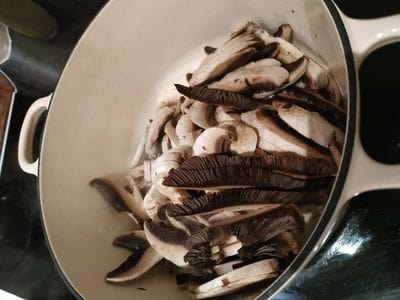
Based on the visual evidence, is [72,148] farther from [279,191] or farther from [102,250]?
[279,191]

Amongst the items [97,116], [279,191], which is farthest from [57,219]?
[279,191]

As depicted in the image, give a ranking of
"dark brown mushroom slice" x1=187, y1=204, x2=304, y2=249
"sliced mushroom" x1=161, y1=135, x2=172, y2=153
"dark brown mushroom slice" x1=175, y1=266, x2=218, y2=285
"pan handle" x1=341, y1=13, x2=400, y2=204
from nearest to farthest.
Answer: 1. "pan handle" x1=341, y1=13, x2=400, y2=204
2. "dark brown mushroom slice" x1=187, y1=204, x2=304, y2=249
3. "dark brown mushroom slice" x1=175, y1=266, x2=218, y2=285
4. "sliced mushroom" x1=161, y1=135, x2=172, y2=153

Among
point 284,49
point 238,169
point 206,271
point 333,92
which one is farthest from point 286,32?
point 206,271

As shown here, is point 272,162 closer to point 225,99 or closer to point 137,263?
point 225,99

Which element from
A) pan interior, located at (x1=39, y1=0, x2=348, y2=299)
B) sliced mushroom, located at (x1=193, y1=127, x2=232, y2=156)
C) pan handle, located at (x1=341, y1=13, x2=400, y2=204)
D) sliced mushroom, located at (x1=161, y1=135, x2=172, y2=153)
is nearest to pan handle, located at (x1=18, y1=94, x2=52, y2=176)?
pan interior, located at (x1=39, y1=0, x2=348, y2=299)

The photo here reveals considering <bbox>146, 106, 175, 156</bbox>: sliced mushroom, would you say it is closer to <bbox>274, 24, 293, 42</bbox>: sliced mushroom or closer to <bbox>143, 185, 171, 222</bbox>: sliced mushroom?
<bbox>143, 185, 171, 222</bbox>: sliced mushroom
